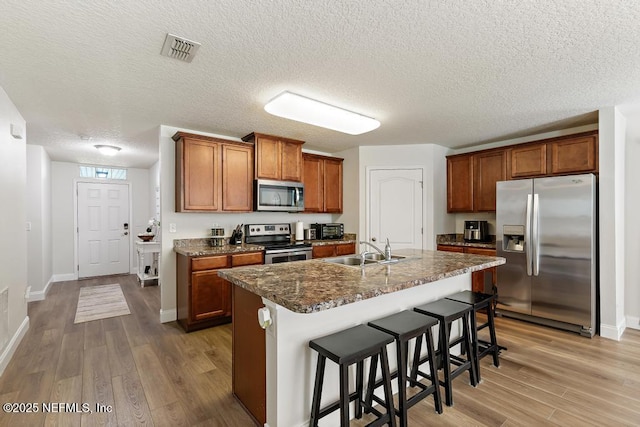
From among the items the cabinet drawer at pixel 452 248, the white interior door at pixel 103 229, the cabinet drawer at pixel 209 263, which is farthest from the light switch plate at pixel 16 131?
the cabinet drawer at pixel 452 248

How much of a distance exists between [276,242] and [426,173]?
8.42ft

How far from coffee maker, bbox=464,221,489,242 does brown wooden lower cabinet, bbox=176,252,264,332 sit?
3.24 meters

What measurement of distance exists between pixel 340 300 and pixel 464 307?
1.32m

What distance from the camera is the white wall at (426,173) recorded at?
480 centimetres

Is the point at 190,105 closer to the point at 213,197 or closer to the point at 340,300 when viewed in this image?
the point at 213,197

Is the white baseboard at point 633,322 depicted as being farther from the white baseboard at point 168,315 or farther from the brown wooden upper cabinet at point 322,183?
the white baseboard at point 168,315

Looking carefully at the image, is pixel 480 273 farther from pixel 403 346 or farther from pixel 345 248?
pixel 403 346

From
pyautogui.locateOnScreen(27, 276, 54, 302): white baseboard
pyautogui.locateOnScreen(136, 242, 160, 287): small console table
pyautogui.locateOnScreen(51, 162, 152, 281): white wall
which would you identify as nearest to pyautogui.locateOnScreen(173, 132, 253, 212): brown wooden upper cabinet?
pyautogui.locateOnScreen(136, 242, 160, 287): small console table

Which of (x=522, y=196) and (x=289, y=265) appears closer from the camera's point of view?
(x=289, y=265)

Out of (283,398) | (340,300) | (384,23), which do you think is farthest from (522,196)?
(283,398)

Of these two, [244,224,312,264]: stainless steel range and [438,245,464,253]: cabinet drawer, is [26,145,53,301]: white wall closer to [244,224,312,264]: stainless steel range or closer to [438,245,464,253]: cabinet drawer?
[244,224,312,264]: stainless steel range

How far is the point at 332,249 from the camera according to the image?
15.7 feet

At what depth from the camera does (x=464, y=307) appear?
232 centimetres

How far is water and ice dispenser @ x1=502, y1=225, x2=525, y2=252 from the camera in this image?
3.78 meters
